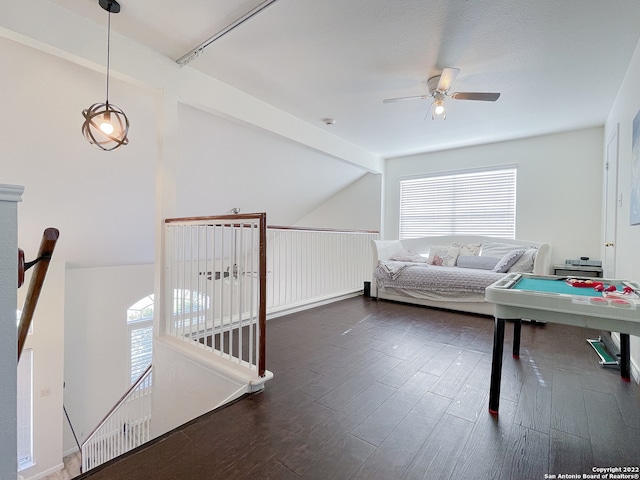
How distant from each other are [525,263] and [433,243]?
1844 mm

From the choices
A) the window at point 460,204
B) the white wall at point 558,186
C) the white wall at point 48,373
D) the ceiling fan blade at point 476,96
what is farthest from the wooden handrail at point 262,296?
the white wall at point 558,186

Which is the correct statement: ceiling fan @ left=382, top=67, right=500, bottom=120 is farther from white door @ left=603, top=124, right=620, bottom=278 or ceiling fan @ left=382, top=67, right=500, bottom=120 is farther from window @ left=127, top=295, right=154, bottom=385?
window @ left=127, top=295, right=154, bottom=385

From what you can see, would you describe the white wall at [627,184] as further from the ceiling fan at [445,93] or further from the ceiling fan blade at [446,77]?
the ceiling fan blade at [446,77]

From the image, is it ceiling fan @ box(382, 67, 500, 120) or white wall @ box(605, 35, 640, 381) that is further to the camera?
ceiling fan @ box(382, 67, 500, 120)

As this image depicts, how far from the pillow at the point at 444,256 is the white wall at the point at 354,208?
4.52 feet

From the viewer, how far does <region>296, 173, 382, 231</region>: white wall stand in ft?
19.9

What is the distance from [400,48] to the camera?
8.26 feet

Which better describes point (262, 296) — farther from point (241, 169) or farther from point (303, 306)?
point (241, 169)

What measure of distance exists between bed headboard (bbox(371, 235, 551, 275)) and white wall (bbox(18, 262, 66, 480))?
478cm

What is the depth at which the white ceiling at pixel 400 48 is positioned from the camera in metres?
2.10

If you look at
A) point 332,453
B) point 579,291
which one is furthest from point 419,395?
point 579,291

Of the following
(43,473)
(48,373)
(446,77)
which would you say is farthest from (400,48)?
(43,473)

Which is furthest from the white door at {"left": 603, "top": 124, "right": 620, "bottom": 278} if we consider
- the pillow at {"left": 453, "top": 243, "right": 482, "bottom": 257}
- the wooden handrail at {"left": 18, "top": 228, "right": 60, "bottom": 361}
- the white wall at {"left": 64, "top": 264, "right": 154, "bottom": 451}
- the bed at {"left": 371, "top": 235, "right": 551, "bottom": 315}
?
the white wall at {"left": 64, "top": 264, "right": 154, "bottom": 451}

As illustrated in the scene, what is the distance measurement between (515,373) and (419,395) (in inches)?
33.7
